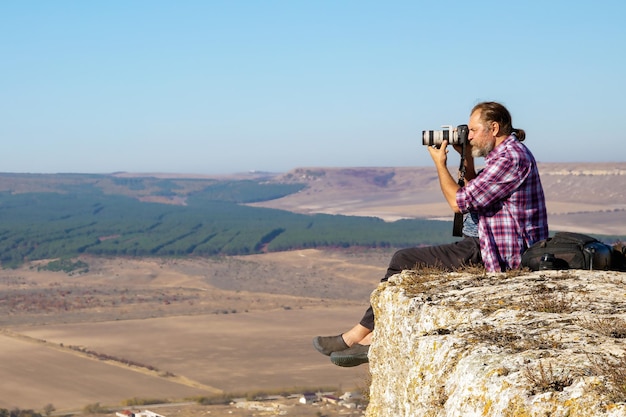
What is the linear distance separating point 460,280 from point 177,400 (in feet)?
167

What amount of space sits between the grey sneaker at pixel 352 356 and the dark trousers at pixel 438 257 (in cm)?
26

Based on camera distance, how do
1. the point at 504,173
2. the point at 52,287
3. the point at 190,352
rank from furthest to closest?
the point at 52,287 < the point at 190,352 < the point at 504,173

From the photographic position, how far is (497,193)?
284 inches

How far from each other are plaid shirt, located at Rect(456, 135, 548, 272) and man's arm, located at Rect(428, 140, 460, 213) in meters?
0.16

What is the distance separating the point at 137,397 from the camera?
189ft

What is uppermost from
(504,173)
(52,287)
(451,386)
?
(504,173)

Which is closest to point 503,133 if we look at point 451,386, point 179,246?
point 451,386

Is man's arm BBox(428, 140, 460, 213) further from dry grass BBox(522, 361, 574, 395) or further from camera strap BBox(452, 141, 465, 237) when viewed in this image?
dry grass BBox(522, 361, 574, 395)

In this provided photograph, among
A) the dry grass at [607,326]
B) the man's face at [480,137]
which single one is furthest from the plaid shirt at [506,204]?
the dry grass at [607,326]

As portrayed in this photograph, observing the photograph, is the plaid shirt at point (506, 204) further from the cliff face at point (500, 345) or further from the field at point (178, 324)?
the field at point (178, 324)

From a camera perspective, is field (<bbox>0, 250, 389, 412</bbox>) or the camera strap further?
field (<bbox>0, 250, 389, 412</bbox>)

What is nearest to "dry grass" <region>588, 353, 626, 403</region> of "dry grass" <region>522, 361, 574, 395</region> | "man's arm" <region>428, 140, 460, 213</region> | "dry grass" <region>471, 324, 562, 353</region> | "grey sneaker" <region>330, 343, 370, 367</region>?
"dry grass" <region>522, 361, 574, 395</region>

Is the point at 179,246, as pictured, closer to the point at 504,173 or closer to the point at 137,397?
the point at 137,397

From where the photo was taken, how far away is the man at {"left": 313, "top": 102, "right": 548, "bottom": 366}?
721 cm
